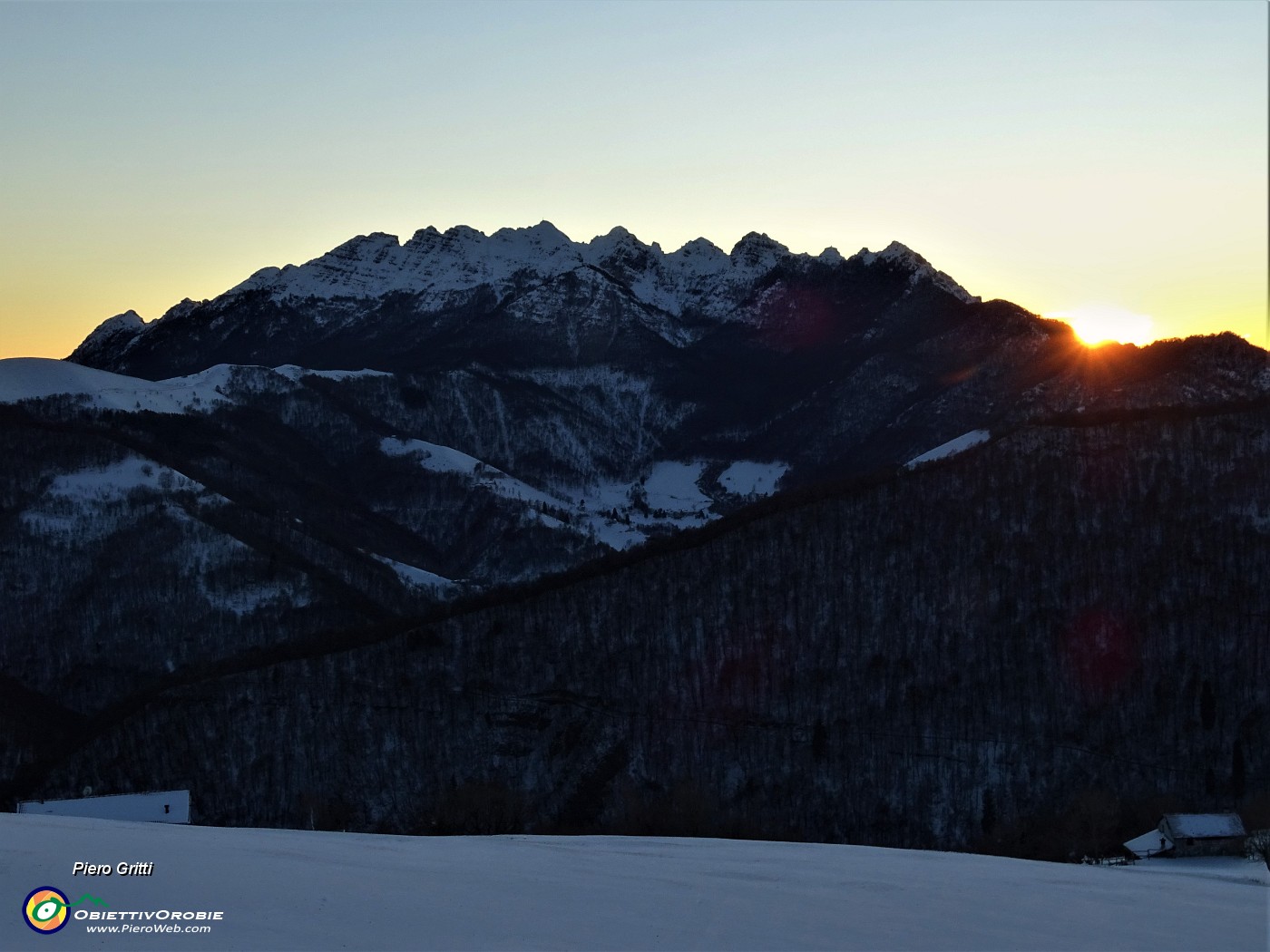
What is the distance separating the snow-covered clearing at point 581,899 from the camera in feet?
178

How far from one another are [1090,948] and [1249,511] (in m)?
154


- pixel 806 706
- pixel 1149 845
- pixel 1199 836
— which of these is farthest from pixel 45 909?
pixel 806 706

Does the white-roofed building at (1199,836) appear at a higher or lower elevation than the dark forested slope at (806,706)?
lower

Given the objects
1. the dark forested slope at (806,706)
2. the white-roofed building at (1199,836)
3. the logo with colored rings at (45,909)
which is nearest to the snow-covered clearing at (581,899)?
the logo with colored rings at (45,909)

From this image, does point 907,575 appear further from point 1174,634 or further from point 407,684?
point 407,684

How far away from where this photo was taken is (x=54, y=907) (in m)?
52.8

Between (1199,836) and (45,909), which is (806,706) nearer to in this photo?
(1199,836)

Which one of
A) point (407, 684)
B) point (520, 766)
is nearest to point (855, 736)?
point (520, 766)

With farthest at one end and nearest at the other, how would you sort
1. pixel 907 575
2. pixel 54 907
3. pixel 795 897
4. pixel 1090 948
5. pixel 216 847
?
pixel 907 575, pixel 216 847, pixel 795 897, pixel 1090 948, pixel 54 907

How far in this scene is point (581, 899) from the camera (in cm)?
6078

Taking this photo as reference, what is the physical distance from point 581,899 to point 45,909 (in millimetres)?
18212

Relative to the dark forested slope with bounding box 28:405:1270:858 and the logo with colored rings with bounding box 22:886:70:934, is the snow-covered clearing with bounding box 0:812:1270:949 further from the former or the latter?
the dark forested slope with bounding box 28:405:1270:858

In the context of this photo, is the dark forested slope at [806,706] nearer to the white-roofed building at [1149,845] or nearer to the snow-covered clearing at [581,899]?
the white-roofed building at [1149,845]

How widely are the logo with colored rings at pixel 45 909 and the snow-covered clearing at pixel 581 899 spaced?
0.38m
